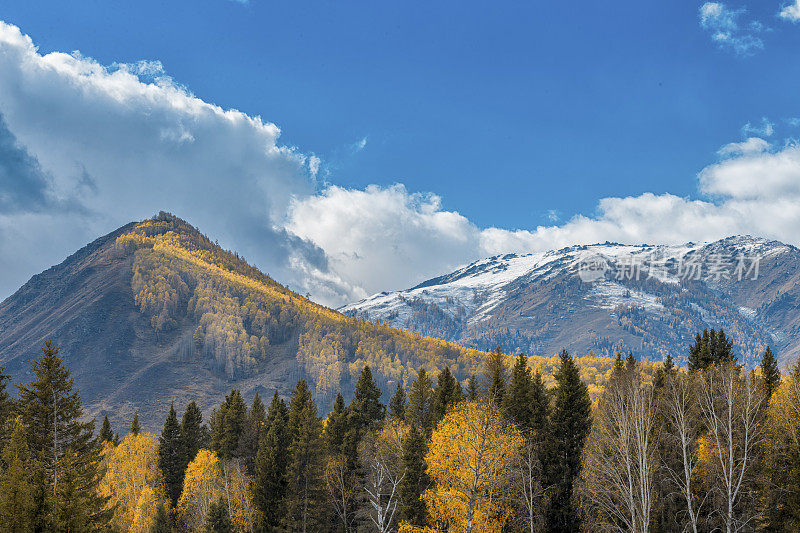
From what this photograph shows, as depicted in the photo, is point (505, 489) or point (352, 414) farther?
point (352, 414)

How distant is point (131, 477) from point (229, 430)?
57.5 ft

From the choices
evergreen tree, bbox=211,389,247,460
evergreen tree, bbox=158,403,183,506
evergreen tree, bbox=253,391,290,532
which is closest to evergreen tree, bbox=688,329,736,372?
evergreen tree, bbox=253,391,290,532

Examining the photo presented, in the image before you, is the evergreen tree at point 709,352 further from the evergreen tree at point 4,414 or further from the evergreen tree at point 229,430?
the evergreen tree at point 4,414

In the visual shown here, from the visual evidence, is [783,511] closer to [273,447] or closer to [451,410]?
[451,410]

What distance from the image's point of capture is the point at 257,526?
65250 mm

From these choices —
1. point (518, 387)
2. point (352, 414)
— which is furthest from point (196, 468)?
point (518, 387)

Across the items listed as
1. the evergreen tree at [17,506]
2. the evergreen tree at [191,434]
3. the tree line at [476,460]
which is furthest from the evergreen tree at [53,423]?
the evergreen tree at [191,434]

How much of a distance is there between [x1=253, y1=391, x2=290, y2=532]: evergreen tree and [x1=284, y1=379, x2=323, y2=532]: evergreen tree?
1.20 meters

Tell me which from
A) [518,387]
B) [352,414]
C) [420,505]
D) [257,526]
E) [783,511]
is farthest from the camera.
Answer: [352,414]

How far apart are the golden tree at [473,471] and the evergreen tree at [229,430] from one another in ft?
134

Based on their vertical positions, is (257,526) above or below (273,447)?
below

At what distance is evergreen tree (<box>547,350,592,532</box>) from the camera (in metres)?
48.3

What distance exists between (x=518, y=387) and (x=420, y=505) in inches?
580

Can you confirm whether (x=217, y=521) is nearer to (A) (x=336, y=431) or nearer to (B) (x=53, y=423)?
(B) (x=53, y=423)
